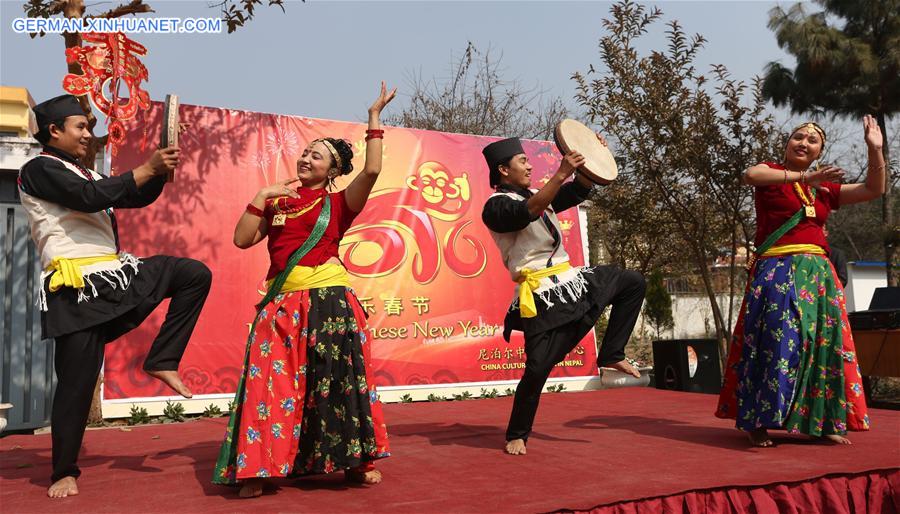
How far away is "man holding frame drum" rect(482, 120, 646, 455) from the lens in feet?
12.3

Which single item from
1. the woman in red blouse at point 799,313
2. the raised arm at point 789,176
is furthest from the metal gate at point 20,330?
the raised arm at point 789,176

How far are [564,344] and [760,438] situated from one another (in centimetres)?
107

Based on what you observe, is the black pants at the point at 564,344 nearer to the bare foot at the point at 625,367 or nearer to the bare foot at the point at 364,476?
the bare foot at the point at 625,367

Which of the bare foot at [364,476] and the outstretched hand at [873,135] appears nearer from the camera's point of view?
the bare foot at [364,476]

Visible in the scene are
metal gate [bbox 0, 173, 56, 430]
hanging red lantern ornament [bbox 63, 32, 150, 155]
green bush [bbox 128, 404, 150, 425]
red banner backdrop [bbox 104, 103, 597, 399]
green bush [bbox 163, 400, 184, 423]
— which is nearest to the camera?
hanging red lantern ornament [bbox 63, 32, 150, 155]

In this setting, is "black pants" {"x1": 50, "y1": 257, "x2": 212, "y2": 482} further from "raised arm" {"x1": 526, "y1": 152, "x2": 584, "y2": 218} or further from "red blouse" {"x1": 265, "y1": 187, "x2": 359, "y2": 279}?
"raised arm" {"x1": 526, "y1": 152, "x2": 584, "y2": 218}

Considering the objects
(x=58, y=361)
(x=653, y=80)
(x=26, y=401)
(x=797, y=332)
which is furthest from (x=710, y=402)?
(x=26, y=401)

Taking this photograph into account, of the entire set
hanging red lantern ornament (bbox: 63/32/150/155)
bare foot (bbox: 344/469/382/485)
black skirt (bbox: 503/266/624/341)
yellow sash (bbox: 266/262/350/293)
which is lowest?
bare foot (bbox: 344/469/382/485)

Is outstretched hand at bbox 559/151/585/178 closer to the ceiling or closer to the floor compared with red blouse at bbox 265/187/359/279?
closer to the ceiling

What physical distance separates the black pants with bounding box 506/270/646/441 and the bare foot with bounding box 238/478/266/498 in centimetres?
138

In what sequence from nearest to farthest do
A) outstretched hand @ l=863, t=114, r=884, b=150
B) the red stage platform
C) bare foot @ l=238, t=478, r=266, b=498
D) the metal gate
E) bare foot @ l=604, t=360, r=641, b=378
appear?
the red stage platform → bare foot @ l=238, t=478, r=266, b=498 → outstretched hand @ l=863, t=114, r=884, b=150 → bare foot @ l=604, t=360, r=641, b=378 → the metal gate

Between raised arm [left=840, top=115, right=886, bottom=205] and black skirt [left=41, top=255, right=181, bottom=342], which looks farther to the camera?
raised arm [left=840, top=115, right=886, bottom=205]

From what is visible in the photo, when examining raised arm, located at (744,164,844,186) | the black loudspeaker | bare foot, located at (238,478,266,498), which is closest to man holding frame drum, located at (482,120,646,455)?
raised arm, located at (744,164,844,186)

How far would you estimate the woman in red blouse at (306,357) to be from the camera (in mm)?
2912
